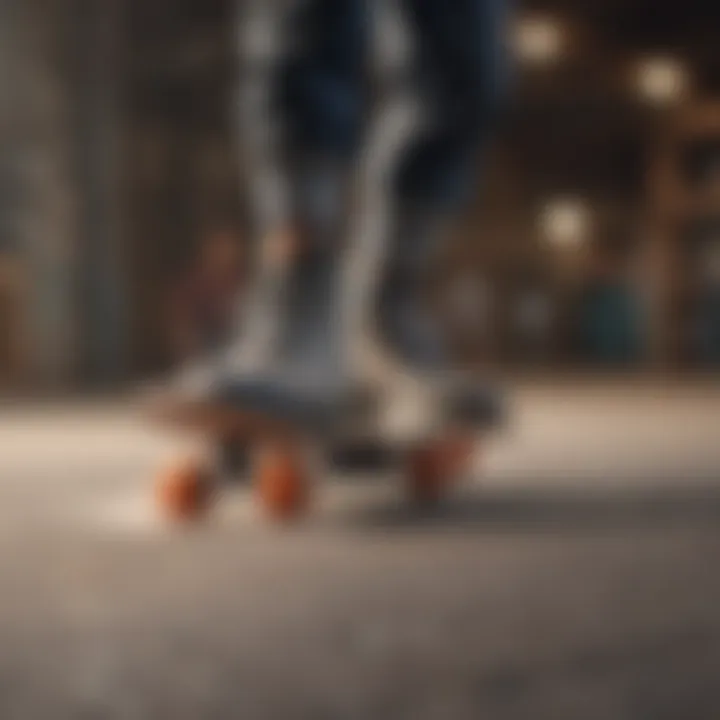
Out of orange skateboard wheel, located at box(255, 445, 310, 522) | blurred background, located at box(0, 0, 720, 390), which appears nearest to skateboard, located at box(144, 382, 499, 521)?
orange skateboard wheel, located at box(255, 445, 310, 522)

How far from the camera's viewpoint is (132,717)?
56 cm

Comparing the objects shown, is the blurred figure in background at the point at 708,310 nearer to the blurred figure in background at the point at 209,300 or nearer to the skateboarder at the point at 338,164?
the blurred figure in background at the point at 209,300

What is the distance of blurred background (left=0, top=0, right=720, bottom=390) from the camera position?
305cm

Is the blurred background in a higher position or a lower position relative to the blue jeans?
higher

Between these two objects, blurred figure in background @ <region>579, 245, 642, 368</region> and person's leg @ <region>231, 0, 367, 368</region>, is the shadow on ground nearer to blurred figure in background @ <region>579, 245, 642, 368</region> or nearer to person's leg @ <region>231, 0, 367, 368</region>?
person's leg @ <region>231, 0, 367, 368</region>

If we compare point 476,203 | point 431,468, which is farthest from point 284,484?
point 476,203

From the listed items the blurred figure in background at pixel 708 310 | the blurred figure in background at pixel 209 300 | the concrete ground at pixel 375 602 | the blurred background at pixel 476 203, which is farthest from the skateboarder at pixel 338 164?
the blurred figure in background at pixel 708 310

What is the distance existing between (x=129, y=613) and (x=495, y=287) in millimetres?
2917

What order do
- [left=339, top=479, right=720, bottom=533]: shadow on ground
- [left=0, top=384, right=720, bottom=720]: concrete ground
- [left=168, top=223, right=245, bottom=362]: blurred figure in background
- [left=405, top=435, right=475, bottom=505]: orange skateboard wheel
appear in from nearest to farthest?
1. [left=0, top=384, right=720, bottom=720]: concrete ground
2. [left=339, top=479, right=720, bottom=533]: shadow on ground
3. [left=405, top=435, right=475, bottom=505]: orange skateboard wheel
4. [left=168, top=223, right=245, bottom=362]: blurred figure in background

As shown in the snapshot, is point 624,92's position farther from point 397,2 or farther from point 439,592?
point 439,592

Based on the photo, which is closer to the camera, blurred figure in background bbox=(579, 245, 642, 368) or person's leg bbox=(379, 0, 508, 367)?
person's leg bbox=(379, 0, 508, 367)

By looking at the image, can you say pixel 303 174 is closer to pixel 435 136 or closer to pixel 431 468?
pixel 435 136

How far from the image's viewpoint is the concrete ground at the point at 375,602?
1.92 feet

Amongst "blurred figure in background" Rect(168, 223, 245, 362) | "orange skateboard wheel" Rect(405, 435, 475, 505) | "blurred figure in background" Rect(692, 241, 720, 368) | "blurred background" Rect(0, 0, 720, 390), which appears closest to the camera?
"orange skateboard wheel" Rect(405, 435, 475, 505)
